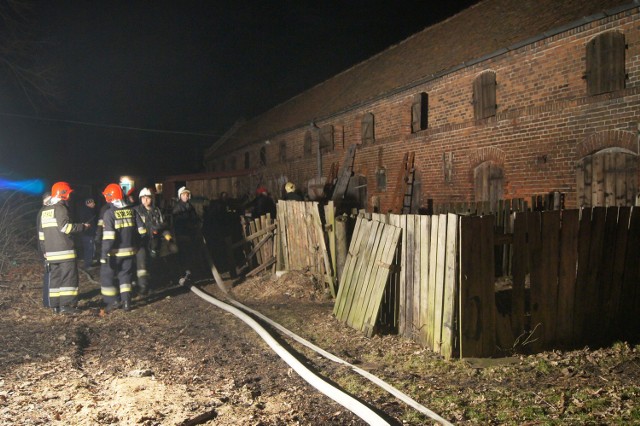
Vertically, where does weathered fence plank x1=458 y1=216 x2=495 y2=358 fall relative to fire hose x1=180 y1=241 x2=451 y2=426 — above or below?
above

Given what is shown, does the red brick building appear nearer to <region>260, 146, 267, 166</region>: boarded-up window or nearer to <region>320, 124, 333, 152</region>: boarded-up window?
<region>320, 124, 333, 152</region>: boarded-up window

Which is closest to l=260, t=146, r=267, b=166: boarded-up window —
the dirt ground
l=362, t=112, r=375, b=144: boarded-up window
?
l=362, t=112, r=375, b=144: boarded-up window

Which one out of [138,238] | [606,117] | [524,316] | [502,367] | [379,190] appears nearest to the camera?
[502,367]

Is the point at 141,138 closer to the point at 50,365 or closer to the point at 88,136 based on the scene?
the point at 88,136

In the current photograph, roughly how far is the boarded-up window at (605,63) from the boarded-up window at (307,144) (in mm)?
14652

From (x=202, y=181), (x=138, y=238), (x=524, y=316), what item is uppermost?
(x=202, y=181)

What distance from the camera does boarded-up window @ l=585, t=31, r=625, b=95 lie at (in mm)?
9930

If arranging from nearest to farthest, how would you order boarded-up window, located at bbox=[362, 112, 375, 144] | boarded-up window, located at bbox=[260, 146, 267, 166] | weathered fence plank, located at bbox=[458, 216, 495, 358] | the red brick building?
weathered fence plank, located at bbox=[458, 216, 495, 358], the red brick building, boarded-up window, located at bbox=[362, 112, 375, 144], boarded-up window, located at bbox=[260, 146, 267, 166]

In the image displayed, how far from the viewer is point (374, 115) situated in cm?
1856

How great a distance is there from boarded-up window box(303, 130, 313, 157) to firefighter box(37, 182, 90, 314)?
661 inches

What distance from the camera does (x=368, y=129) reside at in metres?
18.9

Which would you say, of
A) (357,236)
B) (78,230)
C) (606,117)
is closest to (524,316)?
(357,236)

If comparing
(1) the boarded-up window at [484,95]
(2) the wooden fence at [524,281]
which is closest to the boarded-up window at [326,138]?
(1) the boarded-up window at [484,95]

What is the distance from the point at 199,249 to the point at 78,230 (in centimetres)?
393
